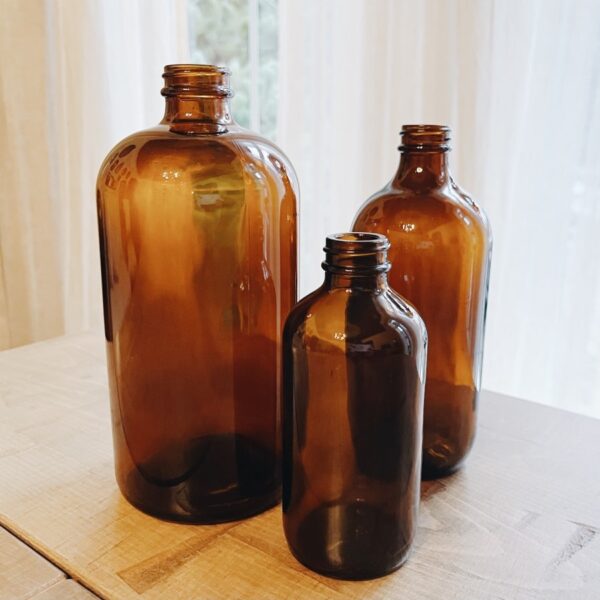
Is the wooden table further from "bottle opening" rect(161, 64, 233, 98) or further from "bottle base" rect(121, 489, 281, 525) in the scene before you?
"bottle opening" rect(161, 64, 233, 98)

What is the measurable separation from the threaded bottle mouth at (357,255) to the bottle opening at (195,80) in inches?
7.3

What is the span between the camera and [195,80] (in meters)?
0.59

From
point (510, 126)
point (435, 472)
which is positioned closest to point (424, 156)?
point (435, 472)

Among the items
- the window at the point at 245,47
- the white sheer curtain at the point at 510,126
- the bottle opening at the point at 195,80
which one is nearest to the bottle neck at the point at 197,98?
the bottle opening at the point at 195,80

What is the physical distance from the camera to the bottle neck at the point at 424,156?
652mm

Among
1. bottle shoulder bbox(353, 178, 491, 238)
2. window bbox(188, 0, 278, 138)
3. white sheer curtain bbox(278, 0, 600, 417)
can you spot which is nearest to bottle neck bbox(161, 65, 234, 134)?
bottle shoulder bbox(353, 178, 491, 238)

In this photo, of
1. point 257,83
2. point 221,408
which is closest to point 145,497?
point 221,408

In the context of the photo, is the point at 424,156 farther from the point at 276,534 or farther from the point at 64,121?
the point at 64,121

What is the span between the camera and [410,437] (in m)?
0.55

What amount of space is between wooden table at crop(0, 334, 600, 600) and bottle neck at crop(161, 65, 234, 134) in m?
0.35

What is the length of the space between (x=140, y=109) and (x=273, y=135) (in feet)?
1.05

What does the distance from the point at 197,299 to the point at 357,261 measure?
0.17 meters

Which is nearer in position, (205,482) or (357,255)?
(357,255)

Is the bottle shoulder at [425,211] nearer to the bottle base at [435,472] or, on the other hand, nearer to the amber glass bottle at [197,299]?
the amber glass bottle at [197,299]
